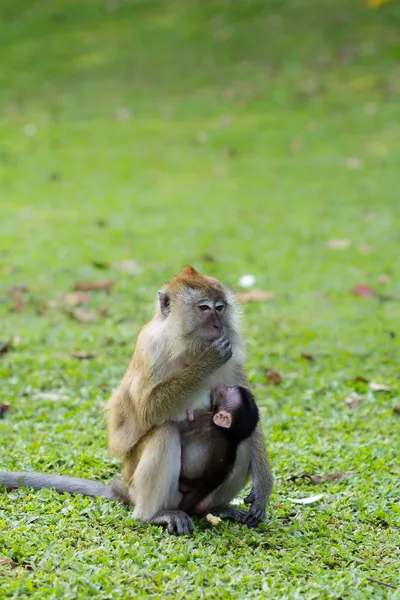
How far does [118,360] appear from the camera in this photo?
7008 mm

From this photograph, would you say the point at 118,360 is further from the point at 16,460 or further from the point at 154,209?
the point at 154,209

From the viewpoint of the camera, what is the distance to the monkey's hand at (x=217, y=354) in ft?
14.3

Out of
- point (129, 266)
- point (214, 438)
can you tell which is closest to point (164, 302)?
point (214, 438)

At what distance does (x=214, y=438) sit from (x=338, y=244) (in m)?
5.70

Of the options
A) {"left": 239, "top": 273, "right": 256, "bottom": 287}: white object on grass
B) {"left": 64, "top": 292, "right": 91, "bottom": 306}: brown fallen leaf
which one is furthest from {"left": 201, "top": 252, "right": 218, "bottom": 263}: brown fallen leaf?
{"left": 64, "top": 292, "right": 91, "bottom": 306}: brown fallen leaf

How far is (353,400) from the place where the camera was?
640 centimetres

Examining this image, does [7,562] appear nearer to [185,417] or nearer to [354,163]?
[185,417]

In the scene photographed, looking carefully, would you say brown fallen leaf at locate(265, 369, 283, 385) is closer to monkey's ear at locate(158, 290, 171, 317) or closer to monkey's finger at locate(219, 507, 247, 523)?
monkey's finger at locate(219, 507, 247, 523)

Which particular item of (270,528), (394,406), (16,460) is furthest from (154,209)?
(270,528)

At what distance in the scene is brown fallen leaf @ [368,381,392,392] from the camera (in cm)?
655

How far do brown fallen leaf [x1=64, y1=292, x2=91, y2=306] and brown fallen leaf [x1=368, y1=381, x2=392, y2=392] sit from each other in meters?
2.63

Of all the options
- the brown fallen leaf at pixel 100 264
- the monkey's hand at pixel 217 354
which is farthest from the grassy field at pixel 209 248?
the monkey's hand at pixel 217 354

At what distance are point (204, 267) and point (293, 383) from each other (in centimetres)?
258

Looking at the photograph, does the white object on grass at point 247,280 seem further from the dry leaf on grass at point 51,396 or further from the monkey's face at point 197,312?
the monkey's face at point 197,312
